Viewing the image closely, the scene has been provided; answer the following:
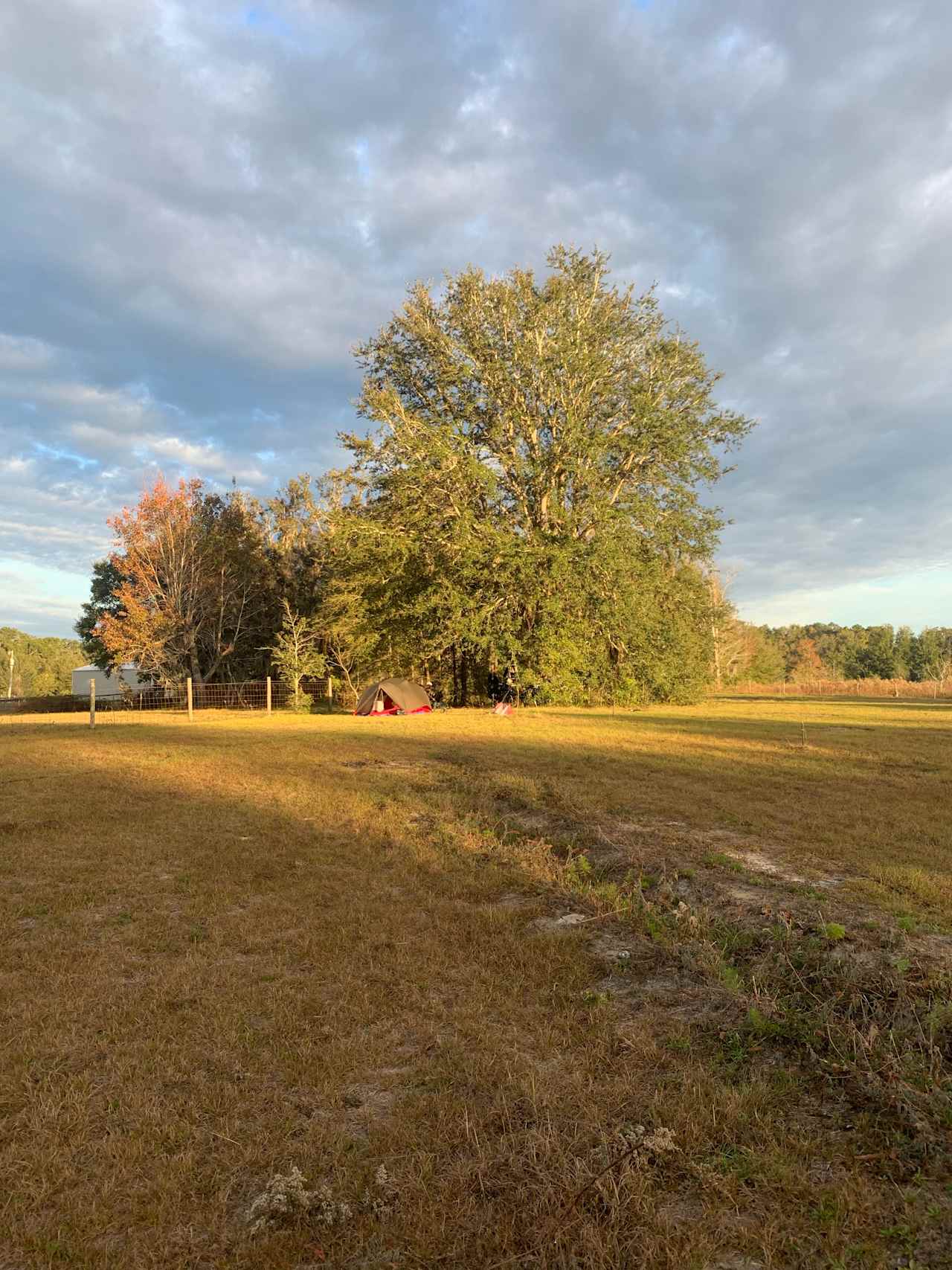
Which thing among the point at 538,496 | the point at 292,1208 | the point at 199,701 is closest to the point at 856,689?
the point at 538,496

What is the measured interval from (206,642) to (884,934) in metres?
37.7

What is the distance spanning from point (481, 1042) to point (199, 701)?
31.6 meters

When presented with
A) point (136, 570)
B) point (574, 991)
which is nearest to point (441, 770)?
point (574, 991)

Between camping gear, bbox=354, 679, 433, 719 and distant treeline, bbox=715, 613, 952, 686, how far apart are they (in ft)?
112

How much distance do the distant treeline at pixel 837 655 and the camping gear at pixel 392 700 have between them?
34170mm

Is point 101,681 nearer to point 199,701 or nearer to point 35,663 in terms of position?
point 199,701

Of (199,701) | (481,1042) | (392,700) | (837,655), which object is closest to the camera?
(481,1042)

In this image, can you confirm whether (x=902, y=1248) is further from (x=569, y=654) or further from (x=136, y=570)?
(x=136, y=570)

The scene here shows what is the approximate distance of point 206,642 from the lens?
37.9 metres

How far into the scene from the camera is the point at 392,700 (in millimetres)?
25828

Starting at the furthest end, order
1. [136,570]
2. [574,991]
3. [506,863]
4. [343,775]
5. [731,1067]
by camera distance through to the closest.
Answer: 1. [136,570]
2. [343,775]
3. [506,863]
4. [574,991]
5. [731,1067]

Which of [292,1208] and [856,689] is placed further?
[856,689]

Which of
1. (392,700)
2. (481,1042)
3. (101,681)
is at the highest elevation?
(101,681)

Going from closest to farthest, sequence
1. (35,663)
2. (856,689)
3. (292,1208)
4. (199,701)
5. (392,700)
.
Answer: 1. (292,1208)
2. (392,700)
3. (199,701)
4. (856,689)
5. (35,663)
